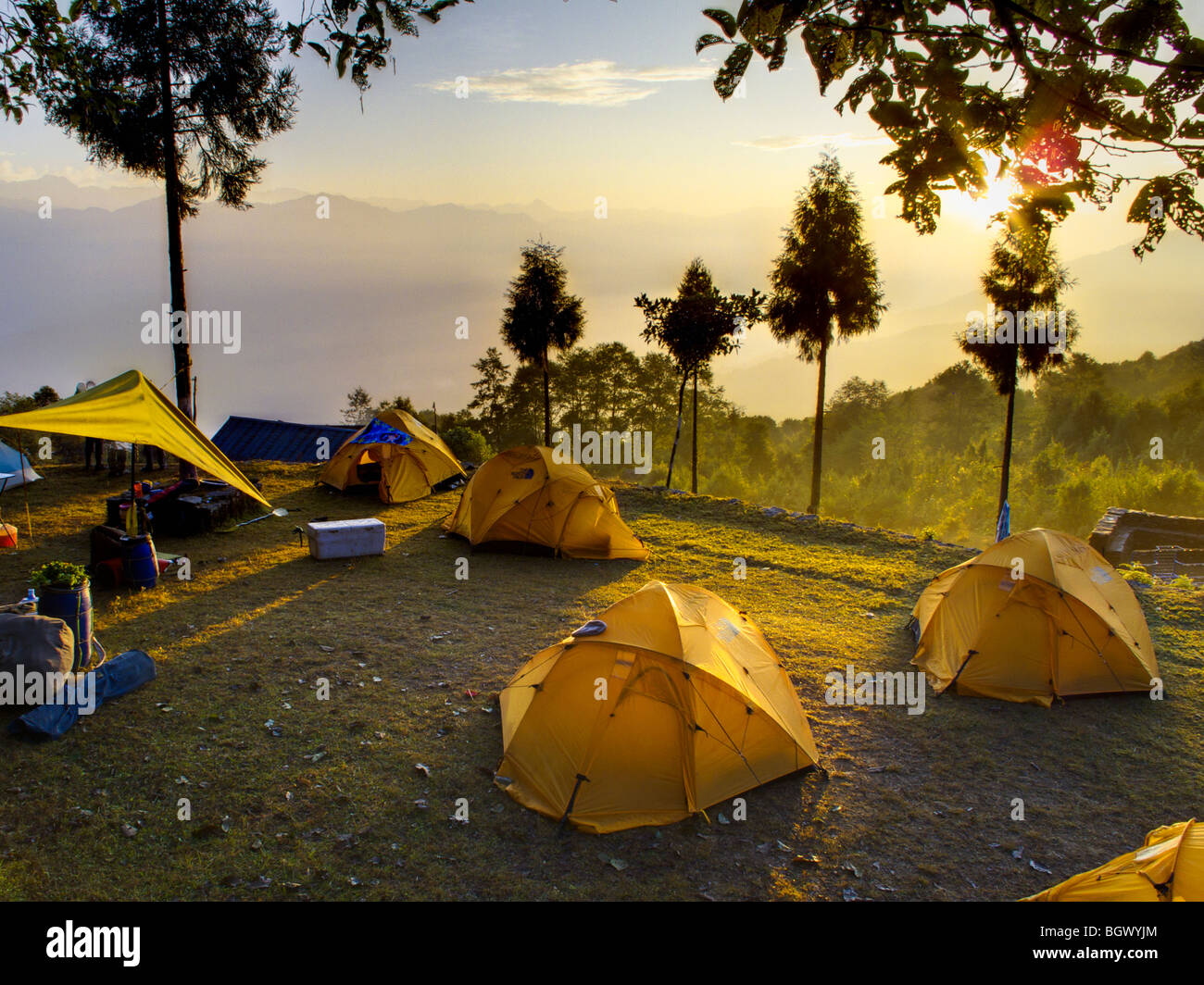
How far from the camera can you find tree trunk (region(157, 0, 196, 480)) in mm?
14865

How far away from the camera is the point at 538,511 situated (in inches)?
528

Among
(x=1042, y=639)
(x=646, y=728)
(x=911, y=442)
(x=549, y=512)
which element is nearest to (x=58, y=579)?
(x=646, y=728)

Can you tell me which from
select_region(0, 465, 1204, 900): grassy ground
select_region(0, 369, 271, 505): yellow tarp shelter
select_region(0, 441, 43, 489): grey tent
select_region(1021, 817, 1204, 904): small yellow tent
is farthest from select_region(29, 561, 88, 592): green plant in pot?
select_region(0, 441, 43, 489): grey tent

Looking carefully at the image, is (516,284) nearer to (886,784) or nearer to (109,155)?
(109,155)

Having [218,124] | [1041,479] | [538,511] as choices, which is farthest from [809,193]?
[1041,479]

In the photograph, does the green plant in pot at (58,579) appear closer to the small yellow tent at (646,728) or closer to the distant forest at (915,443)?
the small yellow tent at (646,728)

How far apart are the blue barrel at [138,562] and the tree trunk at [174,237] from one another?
5.38 m

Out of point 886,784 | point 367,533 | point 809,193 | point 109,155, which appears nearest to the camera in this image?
point 886,784

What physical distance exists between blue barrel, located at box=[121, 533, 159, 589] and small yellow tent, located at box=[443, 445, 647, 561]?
16.9ft

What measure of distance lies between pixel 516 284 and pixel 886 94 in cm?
1980

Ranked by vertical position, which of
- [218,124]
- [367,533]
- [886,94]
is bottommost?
[367,533]

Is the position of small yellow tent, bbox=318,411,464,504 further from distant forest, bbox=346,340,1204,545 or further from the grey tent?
distant forest, bbox=346,340,1204,545

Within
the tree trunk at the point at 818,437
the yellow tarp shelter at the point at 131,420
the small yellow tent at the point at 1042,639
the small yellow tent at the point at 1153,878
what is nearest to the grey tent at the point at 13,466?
the yellow tarp shelter at the point at 131,420
